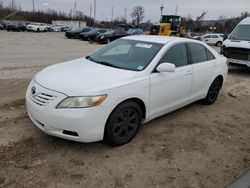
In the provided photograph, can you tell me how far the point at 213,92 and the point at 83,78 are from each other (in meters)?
3.54

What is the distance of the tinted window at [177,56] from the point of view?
4.70 metres

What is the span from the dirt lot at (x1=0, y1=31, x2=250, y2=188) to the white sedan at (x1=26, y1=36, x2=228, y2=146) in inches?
12.2

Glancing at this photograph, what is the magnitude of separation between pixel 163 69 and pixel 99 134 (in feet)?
4.80

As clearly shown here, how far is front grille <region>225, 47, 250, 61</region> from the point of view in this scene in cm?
1028

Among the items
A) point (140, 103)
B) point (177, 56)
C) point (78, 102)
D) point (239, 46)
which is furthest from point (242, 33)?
point (78, 102)

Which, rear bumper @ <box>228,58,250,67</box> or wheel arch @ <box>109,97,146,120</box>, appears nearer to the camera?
wheel arch @ <box>109,97,146,120</box>

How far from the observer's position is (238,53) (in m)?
10.6

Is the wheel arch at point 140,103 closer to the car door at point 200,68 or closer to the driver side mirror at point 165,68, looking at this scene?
the driver side mirror at point 165,68

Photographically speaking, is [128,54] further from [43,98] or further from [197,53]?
[43,98]

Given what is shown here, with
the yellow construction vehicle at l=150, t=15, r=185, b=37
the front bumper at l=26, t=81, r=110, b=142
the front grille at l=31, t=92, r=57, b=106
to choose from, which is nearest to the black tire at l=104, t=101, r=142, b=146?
the front bumper at l=26, t=81, r=110, b=142

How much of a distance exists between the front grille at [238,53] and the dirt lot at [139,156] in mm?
5606

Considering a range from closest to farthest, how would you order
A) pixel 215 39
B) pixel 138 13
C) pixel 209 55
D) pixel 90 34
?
pixel 209 55 → pixel 90 34 → pixel 215 39 → pixel 138 13

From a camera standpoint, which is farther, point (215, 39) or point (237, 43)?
point (215, 39)

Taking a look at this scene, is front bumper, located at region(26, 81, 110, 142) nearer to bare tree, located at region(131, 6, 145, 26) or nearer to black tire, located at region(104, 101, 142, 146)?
black tire, located at region(104, 101, 142, 146)
